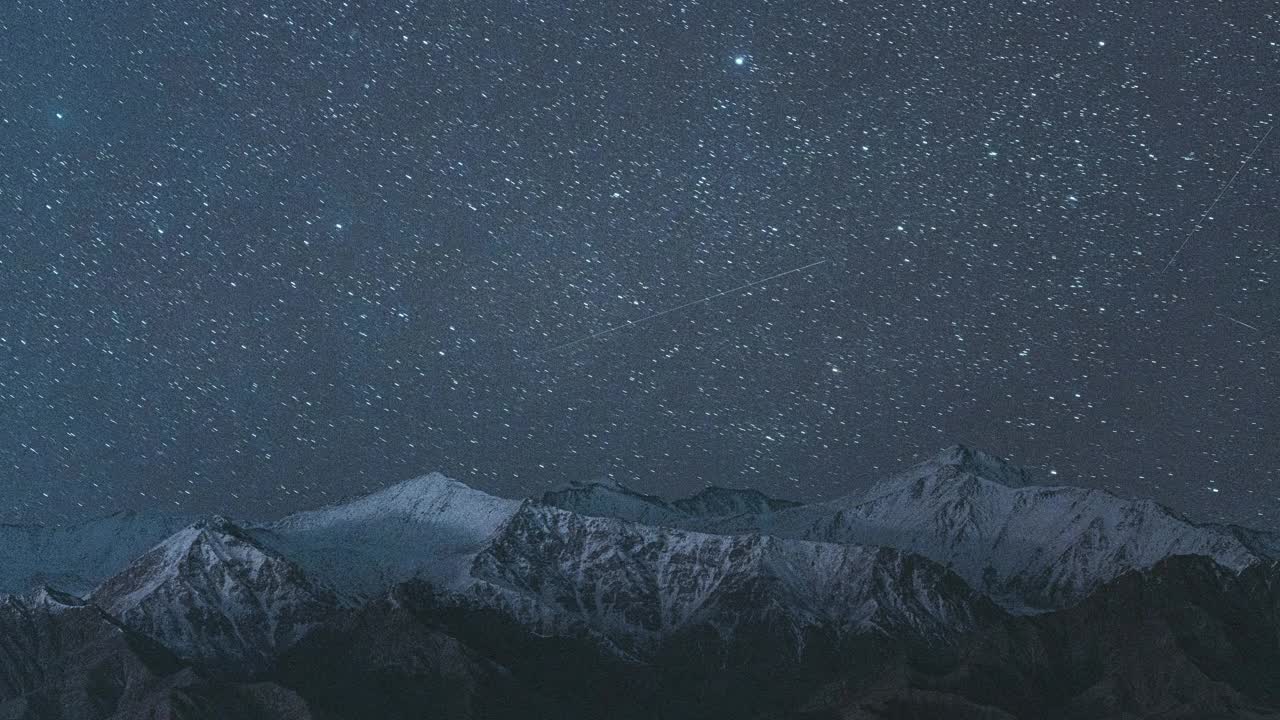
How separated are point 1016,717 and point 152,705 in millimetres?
116949

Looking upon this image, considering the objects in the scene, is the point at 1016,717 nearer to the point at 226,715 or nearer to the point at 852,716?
the point at 852,716

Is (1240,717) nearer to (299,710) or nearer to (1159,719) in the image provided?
(1159,719)

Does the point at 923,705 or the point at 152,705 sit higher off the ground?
the point at 152,705

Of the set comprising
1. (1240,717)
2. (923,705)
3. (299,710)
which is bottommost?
(1240,717)

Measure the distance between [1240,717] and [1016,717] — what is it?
94.0 ft

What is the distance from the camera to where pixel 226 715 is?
19662 centimetres

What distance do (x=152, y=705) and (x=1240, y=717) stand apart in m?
145

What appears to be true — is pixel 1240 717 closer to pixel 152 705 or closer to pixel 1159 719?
pixel 1159 719

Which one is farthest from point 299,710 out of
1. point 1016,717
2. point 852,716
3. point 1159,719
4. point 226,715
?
point 1159,719

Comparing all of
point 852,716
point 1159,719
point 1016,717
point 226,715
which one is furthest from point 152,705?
point 1159,719

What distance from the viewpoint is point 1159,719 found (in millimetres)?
198000

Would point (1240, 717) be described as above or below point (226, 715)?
below

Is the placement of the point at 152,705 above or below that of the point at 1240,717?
above

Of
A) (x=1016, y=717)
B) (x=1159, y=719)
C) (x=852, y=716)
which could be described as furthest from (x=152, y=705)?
(x=1159, y=719)
